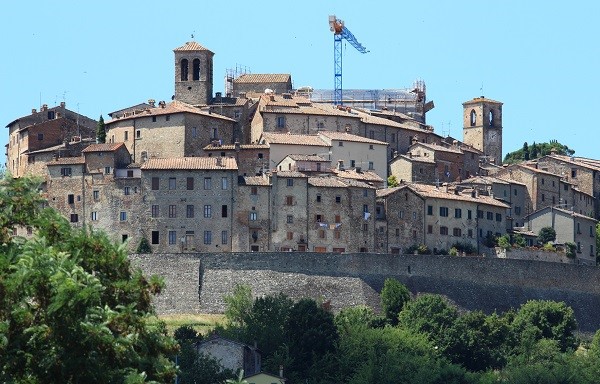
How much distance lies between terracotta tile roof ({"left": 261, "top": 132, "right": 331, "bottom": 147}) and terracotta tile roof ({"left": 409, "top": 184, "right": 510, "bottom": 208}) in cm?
572

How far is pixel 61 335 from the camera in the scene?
24969 mm

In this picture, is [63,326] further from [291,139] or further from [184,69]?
[184,69]

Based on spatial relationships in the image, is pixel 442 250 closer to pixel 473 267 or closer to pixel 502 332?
pixel 473 267

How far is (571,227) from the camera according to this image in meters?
92.6

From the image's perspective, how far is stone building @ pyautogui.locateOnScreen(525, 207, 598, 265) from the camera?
92.5 m

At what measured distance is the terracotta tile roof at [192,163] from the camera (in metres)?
83.7

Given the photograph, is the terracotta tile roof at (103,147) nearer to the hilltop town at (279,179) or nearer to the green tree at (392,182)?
the hilltop town at (279,179)

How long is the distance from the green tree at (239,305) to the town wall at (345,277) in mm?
977

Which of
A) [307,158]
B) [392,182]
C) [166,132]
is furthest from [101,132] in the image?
[392,182]

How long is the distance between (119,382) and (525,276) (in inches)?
2429

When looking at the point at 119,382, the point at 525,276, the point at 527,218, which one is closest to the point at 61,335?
the point at 119,382

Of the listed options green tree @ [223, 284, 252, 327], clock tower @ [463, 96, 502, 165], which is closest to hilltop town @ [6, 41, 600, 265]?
green tree @ [223, 284, 252, 327]

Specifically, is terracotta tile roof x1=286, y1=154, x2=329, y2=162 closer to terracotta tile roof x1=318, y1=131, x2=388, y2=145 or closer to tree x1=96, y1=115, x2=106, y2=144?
terracotta tile roof x1=318, y1=131, x2=388, y2=145

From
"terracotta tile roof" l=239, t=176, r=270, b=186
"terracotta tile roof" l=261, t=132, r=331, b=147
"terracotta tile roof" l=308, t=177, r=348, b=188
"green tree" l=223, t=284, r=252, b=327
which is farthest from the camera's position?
"terracotta tile roof" l=261, t=132, r=331, b=147
